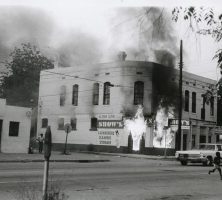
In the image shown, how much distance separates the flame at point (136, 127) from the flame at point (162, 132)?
1.23 metres

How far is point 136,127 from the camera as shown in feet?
132

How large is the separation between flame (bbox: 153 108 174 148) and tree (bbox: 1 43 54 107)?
20814 mm

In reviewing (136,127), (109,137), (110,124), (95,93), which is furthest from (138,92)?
(109,137)

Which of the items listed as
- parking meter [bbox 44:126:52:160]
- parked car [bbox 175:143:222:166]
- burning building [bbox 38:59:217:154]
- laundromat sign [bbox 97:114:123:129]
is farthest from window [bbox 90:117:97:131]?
parking meter [bbox 44:126:52:160]

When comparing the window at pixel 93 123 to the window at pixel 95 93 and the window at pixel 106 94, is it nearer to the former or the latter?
the window at pixel 95 93

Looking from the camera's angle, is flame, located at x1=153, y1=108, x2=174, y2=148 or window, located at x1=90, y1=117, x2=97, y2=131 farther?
A: window, located at x1=90, y1=117, x2=97, y2=131

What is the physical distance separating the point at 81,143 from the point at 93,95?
4.80 m

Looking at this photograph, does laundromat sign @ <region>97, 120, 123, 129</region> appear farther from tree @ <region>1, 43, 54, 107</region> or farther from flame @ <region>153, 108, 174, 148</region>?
tree @ <region>1, 43, 54, 107</region>

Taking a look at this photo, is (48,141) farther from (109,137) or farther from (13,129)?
(109,137)

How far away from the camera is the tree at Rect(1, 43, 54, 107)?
56.9 metres

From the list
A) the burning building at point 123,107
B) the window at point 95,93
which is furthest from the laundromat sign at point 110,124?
the window at point 95,93

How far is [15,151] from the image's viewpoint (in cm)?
3259

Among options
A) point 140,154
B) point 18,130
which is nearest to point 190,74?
point 140,154

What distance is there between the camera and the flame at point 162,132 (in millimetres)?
40312
